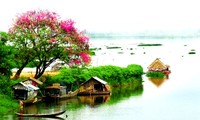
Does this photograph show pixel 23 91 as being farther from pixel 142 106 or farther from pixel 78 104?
pixel 142 106

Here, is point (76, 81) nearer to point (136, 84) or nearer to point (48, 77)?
point (48, 77)

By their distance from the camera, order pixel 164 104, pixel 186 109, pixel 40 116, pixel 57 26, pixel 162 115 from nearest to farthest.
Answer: pixel 40 116 → pixel 162 115 → pixel 186 109 → pixel 164 104 → pixel 57 26

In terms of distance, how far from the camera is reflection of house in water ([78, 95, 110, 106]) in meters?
36.1

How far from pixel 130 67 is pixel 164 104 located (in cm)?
1287

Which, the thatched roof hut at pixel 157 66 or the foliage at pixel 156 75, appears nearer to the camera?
the foliage at pixel 156 75

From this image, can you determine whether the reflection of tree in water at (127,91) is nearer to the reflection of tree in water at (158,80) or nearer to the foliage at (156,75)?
A: the reflection of tree in water at (158,80)

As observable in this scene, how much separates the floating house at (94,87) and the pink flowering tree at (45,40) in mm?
1851

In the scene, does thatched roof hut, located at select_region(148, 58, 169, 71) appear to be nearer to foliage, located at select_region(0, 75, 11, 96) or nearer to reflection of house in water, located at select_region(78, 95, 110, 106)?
reflection of house in water, located at select_region(78, 95, 110, 106)

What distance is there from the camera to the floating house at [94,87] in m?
39.5

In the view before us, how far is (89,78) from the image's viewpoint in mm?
40406

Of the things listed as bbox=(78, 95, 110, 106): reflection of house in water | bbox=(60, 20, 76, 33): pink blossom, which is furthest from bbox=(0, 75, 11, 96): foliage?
bbox=(60, 20, 76, 33): pink blossom

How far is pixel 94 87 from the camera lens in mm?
40094

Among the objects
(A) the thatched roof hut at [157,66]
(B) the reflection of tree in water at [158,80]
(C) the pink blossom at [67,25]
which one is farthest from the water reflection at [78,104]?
(A) the thatched roof hut at [157,66]

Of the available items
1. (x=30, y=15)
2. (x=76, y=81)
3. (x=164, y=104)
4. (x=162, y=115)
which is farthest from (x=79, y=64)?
(x=162, y=115)
